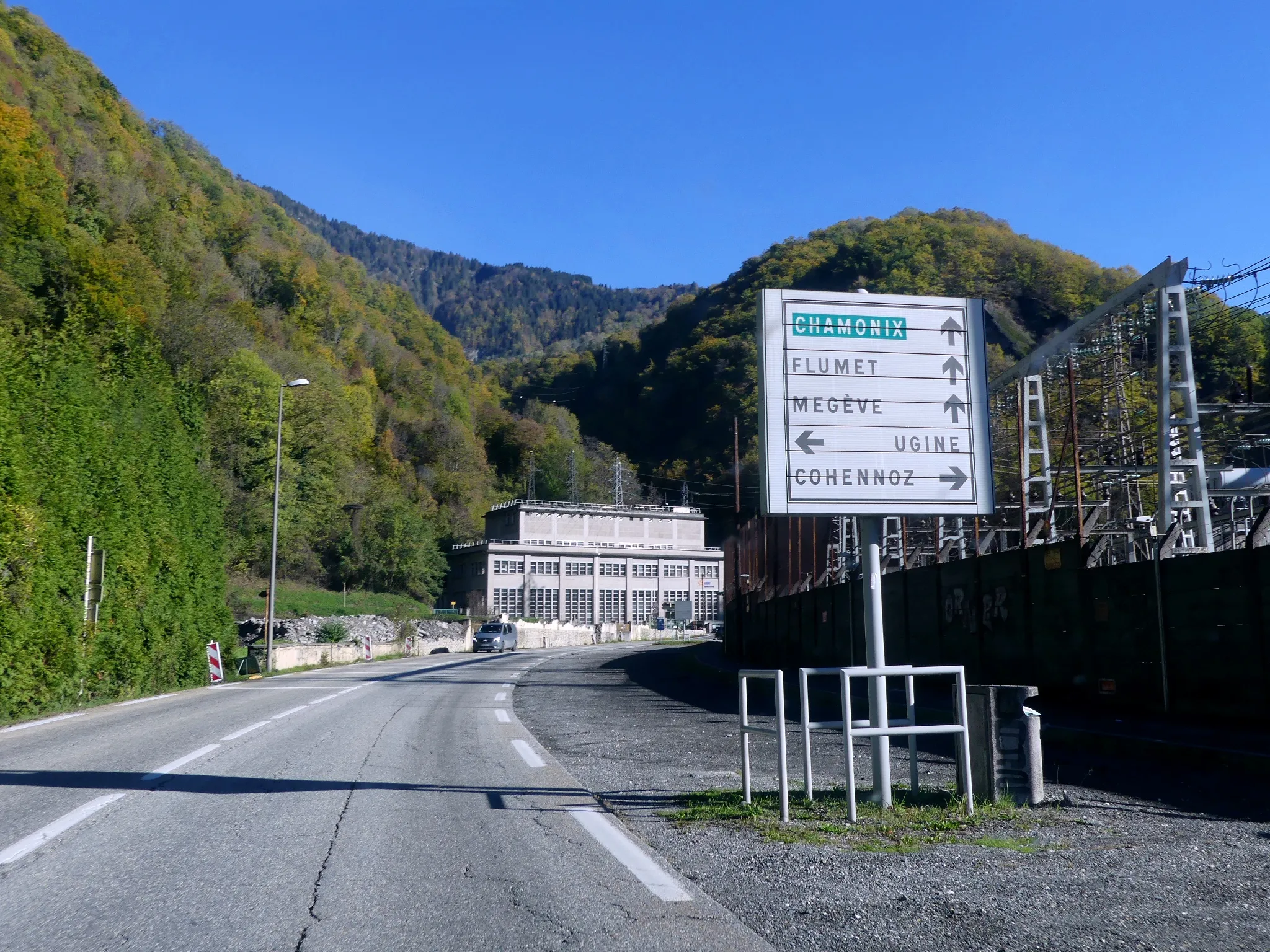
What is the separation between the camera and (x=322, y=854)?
5.96 m

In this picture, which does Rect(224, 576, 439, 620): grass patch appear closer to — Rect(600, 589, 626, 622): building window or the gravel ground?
Rect(600, 589, 626, 622): building window

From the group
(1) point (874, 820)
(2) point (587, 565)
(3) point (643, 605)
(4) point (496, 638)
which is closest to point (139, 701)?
(1) point (874, 820)

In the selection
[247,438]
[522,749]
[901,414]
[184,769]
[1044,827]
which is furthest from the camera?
[247,438]

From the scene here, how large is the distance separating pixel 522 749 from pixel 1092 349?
63.2 feet

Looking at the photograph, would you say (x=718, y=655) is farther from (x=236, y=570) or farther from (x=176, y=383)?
(x=236, y=570)

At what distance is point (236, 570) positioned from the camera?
2569 inches

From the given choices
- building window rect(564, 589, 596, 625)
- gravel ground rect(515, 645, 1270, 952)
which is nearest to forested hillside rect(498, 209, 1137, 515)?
building window rect(564, 589, 596, 625)

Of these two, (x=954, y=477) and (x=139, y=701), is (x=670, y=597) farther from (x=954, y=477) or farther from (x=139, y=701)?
(x=954, y=477)

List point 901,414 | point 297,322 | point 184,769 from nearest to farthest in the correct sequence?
point 901,414 < point 184,769 < point 297,322

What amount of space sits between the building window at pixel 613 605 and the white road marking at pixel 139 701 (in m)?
80.4

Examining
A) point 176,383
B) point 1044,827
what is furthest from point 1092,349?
point 176,383

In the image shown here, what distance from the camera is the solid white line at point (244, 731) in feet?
40.0

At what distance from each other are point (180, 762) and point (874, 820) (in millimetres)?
6933

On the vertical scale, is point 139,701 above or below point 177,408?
below
